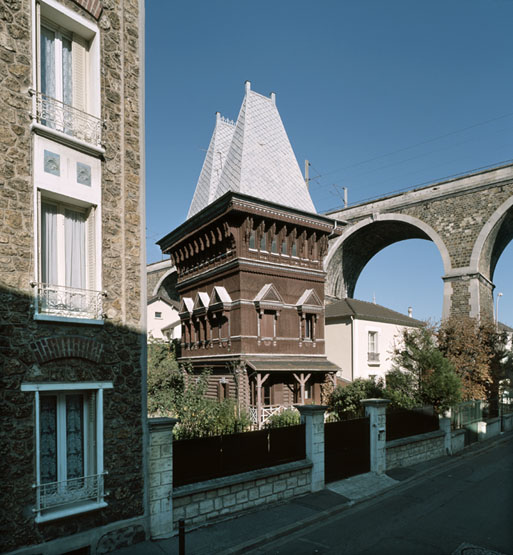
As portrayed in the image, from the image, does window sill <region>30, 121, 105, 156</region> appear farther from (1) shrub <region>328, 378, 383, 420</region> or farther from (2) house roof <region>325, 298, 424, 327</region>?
(2) house roof <region>325, 298, 424, 327</region>

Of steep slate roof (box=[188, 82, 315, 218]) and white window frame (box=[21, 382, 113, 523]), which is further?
steep slate roof (box=[188, 82, 315, 218])

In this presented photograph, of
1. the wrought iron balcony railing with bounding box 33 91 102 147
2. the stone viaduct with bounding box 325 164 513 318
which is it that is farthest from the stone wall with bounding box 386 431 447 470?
the stone viaduct with bounding box 325 164 513 318

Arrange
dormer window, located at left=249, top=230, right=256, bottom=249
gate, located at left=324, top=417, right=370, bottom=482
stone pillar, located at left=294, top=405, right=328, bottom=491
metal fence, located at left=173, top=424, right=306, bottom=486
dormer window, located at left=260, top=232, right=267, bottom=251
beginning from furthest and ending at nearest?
dormer window, located at left=260, top=232, right=267, bottom=251 → dormer window, located at left=249, top=230, right=256, bottom=249 → gate, located at left=324, top=417, right=370, bottom=482 → stone pillar, located at left=294, top=405, right=328, bottom=491 → metal fence, located at left=173, top=424, right=306, bottom=486

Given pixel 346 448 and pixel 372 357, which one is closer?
pixel 346 448

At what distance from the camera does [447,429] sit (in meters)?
18.8

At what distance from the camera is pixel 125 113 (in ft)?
31.2

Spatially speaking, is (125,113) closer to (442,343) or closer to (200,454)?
(200,454)

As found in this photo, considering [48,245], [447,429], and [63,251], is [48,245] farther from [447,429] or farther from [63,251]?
[447,429]

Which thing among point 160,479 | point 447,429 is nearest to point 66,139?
point 160,479

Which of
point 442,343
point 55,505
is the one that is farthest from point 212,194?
point 55,505

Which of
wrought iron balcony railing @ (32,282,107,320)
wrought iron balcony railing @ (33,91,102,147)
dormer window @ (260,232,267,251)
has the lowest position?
wrought iron balcony railing @ (32,282,107,320)

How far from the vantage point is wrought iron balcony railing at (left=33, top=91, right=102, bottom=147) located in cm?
821

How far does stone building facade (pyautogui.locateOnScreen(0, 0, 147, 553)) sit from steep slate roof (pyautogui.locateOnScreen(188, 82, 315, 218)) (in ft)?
48.8

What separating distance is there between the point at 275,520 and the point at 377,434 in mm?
5660
